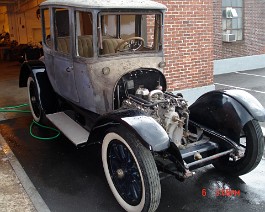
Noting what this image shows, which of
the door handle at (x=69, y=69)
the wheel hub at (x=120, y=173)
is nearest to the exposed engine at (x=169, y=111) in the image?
the wheel hub at (x=120, y=173)

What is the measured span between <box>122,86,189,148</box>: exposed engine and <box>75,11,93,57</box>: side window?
94 cm

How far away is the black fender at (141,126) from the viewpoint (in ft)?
8.98

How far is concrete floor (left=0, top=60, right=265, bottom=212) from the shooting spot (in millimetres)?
3270

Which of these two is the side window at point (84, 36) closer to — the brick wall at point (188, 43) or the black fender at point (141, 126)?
the black fender at point (141, 126)

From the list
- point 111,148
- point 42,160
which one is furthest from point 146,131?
point 42,160

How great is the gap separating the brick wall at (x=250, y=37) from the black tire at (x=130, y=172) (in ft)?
27.2

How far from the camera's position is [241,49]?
36.9 feet

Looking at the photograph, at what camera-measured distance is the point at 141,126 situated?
9.36ft

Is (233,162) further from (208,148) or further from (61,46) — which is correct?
(61,46)

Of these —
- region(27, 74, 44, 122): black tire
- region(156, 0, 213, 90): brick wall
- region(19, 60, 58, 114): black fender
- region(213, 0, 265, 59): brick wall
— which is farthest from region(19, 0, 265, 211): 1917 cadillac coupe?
region(213, 0, 265, 59): brick wall

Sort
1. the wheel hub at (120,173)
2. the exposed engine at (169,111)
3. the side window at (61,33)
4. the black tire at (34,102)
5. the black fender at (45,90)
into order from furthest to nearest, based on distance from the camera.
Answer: the black tire at (34,102)
the black fender at (45,90)
the side window at (61,33)
the exposed engine at (169,111)
the wheel hub at (120,173)

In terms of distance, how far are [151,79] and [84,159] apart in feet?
4.69

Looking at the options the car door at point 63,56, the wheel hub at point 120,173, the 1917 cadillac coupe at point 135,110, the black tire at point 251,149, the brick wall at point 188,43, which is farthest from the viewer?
the brick wall at point 188,43

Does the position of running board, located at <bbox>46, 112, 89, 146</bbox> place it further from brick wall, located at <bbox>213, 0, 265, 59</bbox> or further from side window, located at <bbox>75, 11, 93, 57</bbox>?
brick wall, located at <bbox>213, 0, 265, 59</bbox>
